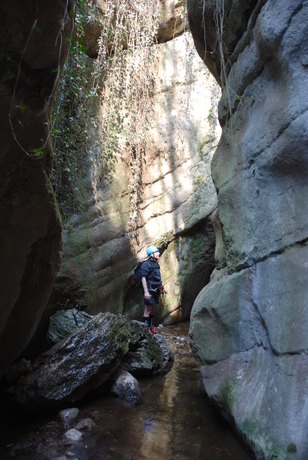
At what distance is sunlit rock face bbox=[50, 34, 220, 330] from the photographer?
292 inches

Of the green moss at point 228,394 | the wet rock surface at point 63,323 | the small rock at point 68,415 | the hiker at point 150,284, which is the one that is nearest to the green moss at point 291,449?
the green moss at point 228,394

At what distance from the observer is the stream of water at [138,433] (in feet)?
9.00

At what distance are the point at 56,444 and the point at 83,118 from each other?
226 inches

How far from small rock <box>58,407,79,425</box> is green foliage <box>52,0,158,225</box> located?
372cm

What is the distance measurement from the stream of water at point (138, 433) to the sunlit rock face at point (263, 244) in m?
0.33

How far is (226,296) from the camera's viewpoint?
3.25 m

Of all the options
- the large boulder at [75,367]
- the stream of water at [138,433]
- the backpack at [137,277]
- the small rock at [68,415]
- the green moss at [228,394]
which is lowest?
the stream of water at [138,433]

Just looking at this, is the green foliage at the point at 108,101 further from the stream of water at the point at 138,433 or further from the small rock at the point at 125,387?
the stream of water at the point at 138,433

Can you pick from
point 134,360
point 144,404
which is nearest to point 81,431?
point 144,404

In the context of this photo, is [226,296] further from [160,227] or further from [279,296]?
[160,227]

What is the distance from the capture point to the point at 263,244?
2885 millimetres

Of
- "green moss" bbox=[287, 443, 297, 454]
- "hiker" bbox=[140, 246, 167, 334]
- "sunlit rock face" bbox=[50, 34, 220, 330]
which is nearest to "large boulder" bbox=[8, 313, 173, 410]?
"hiker" bbox=[140, 246, 167, 334]

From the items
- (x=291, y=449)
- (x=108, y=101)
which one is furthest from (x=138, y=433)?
(x=108, y=101)

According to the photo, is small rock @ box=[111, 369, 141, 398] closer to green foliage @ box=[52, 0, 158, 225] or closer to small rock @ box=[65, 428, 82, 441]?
small rock @ box=[65, 428, 82, 441]
